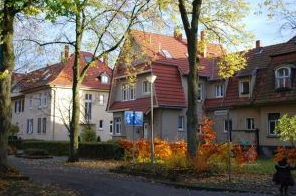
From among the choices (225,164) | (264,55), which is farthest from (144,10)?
(264,55)

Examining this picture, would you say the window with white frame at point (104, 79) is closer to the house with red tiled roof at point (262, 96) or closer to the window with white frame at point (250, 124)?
the house with red tiled roof at point (262, 96)

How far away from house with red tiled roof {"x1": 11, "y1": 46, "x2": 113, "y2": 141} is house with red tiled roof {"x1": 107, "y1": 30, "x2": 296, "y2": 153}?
40.6 ft

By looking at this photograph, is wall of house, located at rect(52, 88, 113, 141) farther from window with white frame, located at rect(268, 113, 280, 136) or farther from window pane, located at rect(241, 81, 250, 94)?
window with white frame, located at rect(268, 113, 280, 136)

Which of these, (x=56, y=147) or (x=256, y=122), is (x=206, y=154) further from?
(x=56, y=147)

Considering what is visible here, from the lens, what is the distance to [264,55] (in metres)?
40.7

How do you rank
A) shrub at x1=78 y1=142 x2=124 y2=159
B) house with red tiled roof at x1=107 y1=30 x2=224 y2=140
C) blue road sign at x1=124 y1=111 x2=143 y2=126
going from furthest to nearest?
house with red tiled roof at x1=107 y1=30 x2=224 y2=140 < shrub at x1=78 y1=142 x2=124 y2=159 < blue road sign at x1=124 y1=111 x2=143 y2=126

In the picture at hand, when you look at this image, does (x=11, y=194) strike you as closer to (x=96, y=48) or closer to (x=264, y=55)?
(x=96, y=48)

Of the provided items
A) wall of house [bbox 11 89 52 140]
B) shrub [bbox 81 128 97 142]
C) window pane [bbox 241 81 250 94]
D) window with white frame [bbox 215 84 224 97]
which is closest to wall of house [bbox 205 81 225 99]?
window with white frame [bbox 215 84 224 97]

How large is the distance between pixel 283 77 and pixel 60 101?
3252 cm

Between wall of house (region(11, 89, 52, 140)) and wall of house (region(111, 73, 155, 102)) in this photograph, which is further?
wall of house (region(11, 89, 52, 140))

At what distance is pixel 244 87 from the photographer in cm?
4003

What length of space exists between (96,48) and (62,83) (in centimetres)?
3047

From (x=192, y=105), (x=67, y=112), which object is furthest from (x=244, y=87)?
(x=67, y=112)

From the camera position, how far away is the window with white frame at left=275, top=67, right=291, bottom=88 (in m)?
34.7
